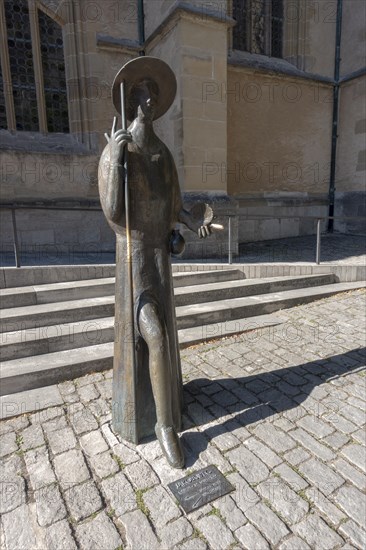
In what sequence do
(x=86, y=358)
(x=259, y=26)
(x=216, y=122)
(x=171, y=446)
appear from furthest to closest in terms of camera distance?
(x=259, y=26), (x=216, y=122), (x=86, y=358), (x=171, y=446)

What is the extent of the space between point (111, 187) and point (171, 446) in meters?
1.65

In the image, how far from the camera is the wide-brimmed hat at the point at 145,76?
209cm

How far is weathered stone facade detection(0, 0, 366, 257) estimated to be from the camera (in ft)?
20.7

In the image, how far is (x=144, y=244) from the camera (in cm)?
232

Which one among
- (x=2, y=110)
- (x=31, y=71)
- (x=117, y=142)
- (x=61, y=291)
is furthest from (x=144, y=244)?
(x=31, y=71)

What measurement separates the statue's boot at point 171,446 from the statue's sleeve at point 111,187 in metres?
1.38

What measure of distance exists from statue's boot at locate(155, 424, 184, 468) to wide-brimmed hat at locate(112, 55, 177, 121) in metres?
2.01

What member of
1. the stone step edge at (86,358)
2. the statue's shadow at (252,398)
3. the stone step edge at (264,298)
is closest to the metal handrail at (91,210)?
the stone step edge at (264,298)

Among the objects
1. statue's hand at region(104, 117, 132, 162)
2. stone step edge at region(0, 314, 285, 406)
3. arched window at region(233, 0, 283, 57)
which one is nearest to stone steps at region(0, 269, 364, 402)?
stone step edge at region(0, 314, 285, 406)

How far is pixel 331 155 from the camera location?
34.5ft

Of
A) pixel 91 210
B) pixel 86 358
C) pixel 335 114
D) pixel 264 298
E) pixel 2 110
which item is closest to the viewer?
pixel 86 358

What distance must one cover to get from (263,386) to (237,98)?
7554mm

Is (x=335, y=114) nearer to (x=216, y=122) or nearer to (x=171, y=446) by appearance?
(x=216, y=122)

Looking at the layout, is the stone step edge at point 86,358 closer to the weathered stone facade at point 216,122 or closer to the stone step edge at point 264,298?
the stone step edge at point 264,298
